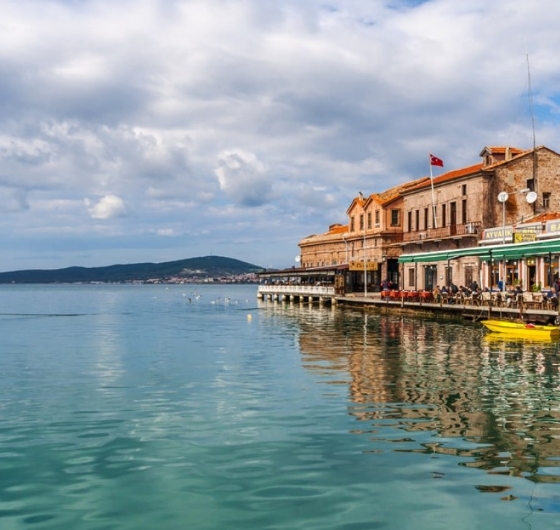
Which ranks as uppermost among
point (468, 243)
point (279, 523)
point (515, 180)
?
point (515, 180)

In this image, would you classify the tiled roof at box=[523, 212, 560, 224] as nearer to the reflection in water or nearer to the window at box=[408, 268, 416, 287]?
the reflection in water

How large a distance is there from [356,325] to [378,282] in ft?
117

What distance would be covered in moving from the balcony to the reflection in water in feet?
78.8

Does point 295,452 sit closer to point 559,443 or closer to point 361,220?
point 559,443

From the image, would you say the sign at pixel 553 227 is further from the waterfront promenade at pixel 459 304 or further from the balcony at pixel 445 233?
the balcony at pixel 445 233

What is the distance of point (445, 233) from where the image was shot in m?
68.2

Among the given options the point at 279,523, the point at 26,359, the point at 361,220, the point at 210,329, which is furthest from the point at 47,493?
the point at 361,220

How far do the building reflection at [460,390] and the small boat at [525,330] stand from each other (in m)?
1.22

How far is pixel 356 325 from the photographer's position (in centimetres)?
4912

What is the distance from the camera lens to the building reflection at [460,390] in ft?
46.3

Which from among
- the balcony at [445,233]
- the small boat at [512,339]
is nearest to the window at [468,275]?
the balcony at [445,233]

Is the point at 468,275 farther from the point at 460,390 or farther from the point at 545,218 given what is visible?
the point at 460,390

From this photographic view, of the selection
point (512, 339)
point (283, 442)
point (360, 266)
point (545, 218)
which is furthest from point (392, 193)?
point (283, 442)

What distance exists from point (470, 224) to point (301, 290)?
29.0m
